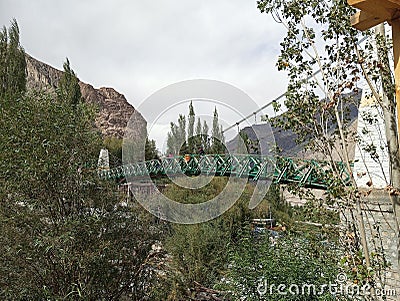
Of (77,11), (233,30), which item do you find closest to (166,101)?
(233,30)

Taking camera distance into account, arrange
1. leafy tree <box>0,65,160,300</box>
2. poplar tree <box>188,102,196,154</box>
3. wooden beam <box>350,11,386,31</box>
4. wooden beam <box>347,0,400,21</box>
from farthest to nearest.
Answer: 1. poplar tree <box>188,102,196,154</box>
2. leafy tree <box>0,65,160,300</box>
3. wooden beam <box>350,11,386,31</box>
4. wooden beam <box>347,0,400,21</box>

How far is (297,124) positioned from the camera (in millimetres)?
1929

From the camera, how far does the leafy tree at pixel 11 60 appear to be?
8398 mm

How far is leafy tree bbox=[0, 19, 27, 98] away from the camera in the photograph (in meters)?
8.40

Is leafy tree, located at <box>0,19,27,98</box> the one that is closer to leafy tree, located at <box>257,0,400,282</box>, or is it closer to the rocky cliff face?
leafy tree, located at <box>257,0,400,282</box>

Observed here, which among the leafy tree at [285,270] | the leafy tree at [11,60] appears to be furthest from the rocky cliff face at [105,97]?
the leafy tree at [285,270]

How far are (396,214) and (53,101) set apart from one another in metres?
2.25

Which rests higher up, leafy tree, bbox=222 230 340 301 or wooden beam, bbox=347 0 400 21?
wooden beam, bbox=347 0 400 21

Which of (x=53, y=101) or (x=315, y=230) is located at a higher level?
(x=53, y=101)

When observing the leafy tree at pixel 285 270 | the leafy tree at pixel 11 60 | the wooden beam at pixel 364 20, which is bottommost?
the leafy tree at pixel 285 270

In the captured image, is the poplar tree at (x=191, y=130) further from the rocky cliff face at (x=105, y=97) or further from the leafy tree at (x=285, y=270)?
the rocky cliff face at (x=105, y=97)

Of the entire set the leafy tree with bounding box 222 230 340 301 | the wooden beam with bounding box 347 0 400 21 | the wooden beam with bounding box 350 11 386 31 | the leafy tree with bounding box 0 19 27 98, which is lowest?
the leafy tree with bounding box 222 230 340 301

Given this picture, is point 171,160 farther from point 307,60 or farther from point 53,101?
point 307,60

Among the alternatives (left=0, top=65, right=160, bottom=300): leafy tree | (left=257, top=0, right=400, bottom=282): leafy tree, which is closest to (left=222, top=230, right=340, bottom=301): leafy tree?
(left=257, top=0, right=400, bottom=282): leafy tree
